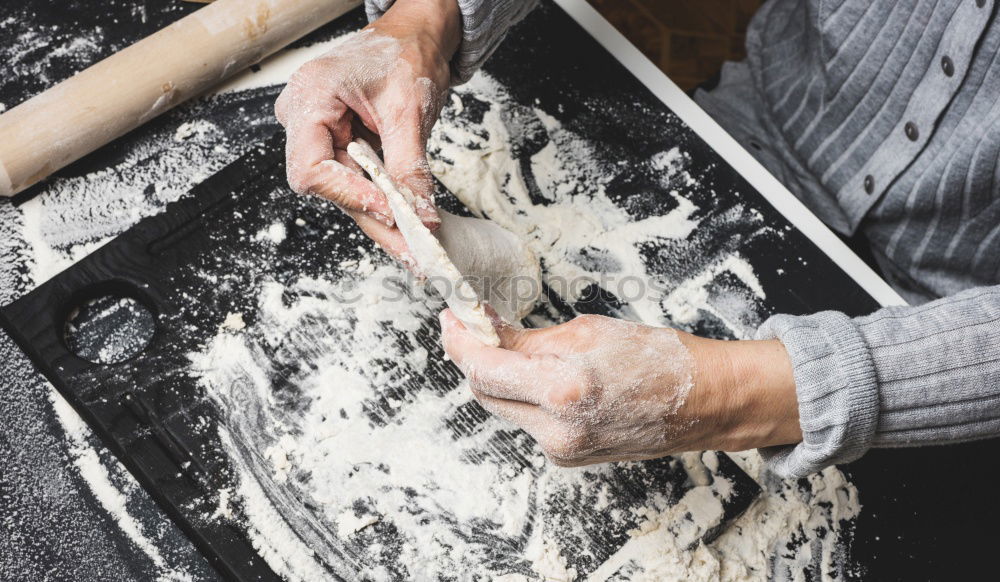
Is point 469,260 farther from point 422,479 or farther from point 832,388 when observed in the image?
point 832,388

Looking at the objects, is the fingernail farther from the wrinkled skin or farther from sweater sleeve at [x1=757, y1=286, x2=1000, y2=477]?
sweater sleeve at [x1=757, y1=286, x2=1000, y2=477]

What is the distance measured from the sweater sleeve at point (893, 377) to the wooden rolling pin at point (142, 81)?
41.3 inches

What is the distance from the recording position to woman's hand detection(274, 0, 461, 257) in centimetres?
106

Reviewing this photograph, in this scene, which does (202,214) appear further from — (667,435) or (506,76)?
(667,435)

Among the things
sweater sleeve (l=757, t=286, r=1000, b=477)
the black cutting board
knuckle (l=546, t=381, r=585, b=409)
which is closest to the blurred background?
the black cutting board

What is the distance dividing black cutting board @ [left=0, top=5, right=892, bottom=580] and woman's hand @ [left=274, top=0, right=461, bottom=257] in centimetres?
23

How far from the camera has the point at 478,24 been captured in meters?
1.27

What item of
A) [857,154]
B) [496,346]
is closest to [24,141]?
[496,346]

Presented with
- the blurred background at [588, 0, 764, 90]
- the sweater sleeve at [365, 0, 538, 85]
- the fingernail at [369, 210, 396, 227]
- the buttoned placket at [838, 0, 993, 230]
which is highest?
the sweater sleeve at [365, 0, 538, 85]

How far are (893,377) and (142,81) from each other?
1270mm

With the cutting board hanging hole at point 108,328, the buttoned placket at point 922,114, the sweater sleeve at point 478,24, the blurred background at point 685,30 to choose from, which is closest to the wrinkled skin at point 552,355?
the sweater sleeve at point 478,24

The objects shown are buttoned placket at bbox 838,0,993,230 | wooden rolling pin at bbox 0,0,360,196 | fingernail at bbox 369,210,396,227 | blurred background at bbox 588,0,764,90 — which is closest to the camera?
fingernail at bbox 369,210,396,227

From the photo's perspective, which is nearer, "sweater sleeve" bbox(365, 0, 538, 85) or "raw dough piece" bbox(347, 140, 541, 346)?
"raw dough piece" bbox(347, 140, 541, 346)

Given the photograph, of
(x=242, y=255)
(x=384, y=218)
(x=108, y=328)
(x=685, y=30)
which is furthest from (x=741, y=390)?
(x=685, y=30)
